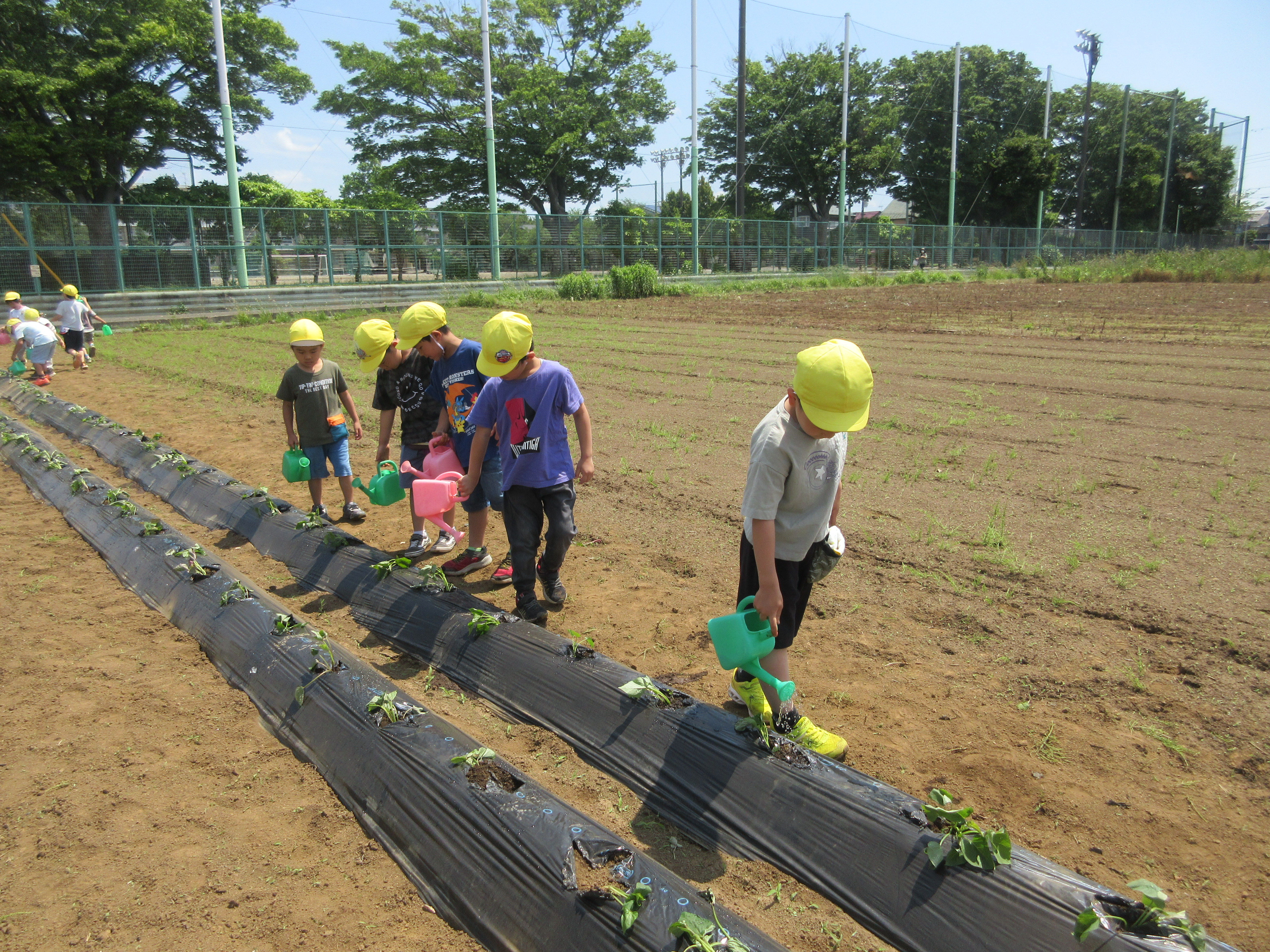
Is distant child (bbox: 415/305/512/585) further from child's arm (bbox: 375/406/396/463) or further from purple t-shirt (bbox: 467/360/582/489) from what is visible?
purple t-shirt (bbox: 467/360/582/489)

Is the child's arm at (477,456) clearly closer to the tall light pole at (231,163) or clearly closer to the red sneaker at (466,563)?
the red sneaker at (466,563)

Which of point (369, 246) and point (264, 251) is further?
point (369, 246)

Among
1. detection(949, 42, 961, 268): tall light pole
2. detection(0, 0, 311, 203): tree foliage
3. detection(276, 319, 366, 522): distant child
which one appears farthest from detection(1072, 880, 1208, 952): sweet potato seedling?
detection(949, 42, 961, 268): tall light pole

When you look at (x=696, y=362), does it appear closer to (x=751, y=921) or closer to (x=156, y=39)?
(x=751, y=921)

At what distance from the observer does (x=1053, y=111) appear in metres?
68.9

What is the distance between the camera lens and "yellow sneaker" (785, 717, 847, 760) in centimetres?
321

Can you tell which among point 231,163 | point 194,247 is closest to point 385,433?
point 231,163

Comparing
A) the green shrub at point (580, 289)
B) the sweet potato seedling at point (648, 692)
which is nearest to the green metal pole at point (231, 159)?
the green shrub at point (580, 289)

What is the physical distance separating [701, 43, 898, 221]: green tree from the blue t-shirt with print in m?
56.0

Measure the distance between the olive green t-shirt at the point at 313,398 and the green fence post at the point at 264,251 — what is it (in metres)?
23.2

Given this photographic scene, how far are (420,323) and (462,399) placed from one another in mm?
506

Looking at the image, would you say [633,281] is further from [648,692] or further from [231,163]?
[648,692]

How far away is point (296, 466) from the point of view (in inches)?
232

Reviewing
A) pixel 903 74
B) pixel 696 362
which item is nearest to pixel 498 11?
pixel 903 74
